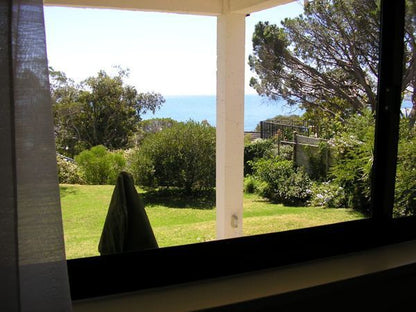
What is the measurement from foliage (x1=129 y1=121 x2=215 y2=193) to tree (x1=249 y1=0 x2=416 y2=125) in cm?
106

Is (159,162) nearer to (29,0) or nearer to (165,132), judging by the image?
(165,132)

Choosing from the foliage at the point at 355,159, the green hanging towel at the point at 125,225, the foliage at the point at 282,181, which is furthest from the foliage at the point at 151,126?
the green hanging towel at the point at 125,225

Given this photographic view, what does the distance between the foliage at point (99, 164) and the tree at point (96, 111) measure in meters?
0.08

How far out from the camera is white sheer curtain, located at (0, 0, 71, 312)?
0.58 meters

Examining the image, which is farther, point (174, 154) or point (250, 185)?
point (250, 185)

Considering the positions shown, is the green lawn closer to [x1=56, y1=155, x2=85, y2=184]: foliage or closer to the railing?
[x1=56, y1=155, x2=85, y2=184]: foliage

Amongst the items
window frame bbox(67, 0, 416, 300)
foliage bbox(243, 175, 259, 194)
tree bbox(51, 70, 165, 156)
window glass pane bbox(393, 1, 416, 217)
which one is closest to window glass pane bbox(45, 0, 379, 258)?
tree bbox(51, 70, 165, 156)

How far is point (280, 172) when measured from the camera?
5.65 m

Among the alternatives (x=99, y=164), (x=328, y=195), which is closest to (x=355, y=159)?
(x=328, y=195)

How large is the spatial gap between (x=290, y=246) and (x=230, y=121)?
2.70 m

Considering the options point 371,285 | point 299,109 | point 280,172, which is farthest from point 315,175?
point 371,285

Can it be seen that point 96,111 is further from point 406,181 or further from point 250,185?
point 406,181

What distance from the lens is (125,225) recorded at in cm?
106

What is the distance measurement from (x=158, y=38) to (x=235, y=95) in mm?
1645
